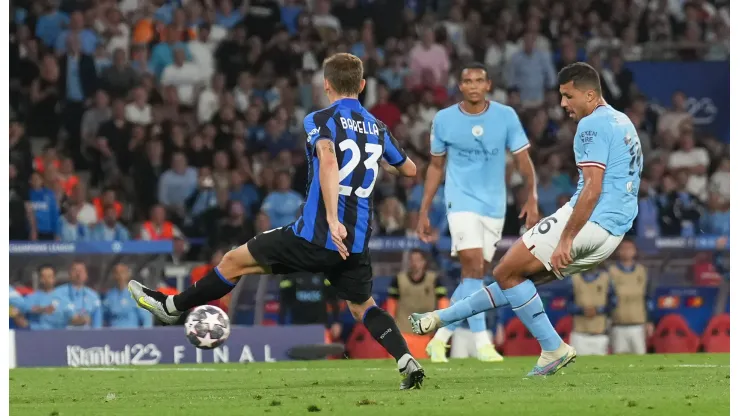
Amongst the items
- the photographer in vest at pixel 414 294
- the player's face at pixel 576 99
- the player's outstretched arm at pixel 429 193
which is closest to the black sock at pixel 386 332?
the player's face at pixel 576 99

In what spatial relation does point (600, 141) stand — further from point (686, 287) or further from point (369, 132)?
point (686, 287)

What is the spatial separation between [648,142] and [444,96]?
3.37 meters

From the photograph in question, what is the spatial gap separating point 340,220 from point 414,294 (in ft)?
21.9

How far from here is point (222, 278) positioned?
9461 millimetres

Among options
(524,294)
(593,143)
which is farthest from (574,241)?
(593,143)

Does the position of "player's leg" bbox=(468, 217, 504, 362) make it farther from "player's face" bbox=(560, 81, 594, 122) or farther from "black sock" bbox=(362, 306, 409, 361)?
"black sock" bbox=(362, 306, 409, 361)

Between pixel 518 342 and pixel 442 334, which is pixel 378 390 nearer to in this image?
pixel 442 334

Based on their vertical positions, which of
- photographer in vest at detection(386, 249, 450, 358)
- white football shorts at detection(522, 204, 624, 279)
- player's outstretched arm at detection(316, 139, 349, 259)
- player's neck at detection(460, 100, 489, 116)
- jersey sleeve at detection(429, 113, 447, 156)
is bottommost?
photographer in vest at detection(386, 249, 450, 358)

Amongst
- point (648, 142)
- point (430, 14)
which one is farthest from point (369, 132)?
point (430, 14)

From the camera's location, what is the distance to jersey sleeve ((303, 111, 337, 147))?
29.6 feet

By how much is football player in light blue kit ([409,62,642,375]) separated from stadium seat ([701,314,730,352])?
24.0ft

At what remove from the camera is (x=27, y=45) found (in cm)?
2144

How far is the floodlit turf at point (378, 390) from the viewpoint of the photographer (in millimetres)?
7770

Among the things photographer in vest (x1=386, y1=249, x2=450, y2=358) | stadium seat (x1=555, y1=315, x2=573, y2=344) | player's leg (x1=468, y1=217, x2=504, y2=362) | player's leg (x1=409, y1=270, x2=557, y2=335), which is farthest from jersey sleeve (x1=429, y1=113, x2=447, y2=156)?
stadium seat (x1=555, y1=315, x2=573, y2=344)
